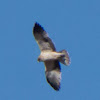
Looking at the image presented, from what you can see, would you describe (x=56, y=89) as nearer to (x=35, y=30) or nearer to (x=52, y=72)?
(x=52, y=72)

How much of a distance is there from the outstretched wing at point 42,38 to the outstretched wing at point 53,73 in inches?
23.3

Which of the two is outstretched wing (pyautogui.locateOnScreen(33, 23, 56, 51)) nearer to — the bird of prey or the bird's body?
the bird of prey

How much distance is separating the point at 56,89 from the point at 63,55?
1347 mm

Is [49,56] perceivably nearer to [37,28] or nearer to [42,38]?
[42,38]

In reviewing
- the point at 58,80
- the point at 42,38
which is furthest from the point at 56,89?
the point at 42,38

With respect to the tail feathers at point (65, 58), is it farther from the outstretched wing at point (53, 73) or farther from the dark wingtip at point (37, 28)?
the dark wingtip at point (37, 28)

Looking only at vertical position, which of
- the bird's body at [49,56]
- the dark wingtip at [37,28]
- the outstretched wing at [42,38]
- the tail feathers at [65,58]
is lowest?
the tail feathers at [65,58]

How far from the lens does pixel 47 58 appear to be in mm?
21078

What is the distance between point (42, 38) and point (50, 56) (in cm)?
76

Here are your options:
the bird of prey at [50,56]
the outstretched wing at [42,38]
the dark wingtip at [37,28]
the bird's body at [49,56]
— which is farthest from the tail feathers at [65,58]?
the dark wingtip at [37,28]

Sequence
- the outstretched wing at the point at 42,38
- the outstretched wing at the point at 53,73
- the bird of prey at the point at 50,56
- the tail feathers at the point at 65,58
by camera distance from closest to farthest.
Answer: the tail feathers at the point at 65,58
the bird of prey at the point at 50,56
the outstretched wing at the point at 42,38
the outstretched wing at the point at 53,73

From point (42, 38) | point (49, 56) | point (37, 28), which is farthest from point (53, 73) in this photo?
point (37, 28)

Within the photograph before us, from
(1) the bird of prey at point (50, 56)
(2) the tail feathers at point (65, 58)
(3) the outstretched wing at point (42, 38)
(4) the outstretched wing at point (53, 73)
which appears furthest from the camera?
(4) the outstretched wing at point (53, 73)

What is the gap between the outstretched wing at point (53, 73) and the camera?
70.2 ft
